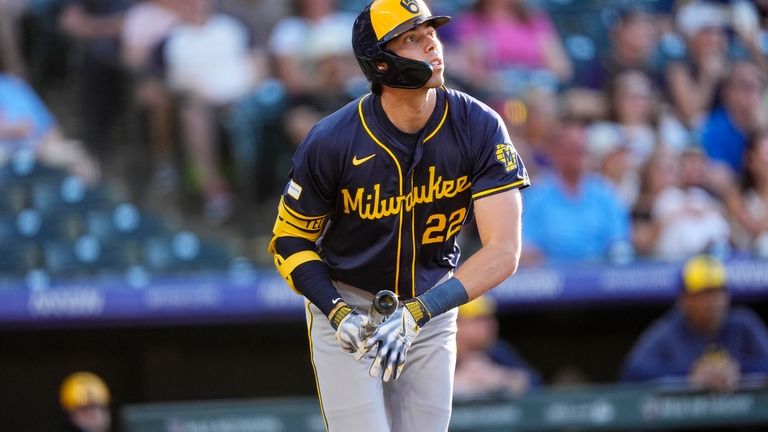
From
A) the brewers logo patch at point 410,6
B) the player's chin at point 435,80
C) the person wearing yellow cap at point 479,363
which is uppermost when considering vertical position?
the brewers logo patch at point 410,6

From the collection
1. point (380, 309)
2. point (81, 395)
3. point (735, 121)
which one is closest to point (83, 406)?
point (81, 395)

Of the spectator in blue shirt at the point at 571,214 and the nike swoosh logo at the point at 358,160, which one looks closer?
the nike swoosh logo at the point at 358,160

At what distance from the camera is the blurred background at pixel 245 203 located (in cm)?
758

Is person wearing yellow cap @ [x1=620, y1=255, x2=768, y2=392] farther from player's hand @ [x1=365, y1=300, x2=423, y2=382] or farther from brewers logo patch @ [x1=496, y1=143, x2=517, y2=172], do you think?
player's hand @ [x1=365, y1=300, x2=423, y2=382]

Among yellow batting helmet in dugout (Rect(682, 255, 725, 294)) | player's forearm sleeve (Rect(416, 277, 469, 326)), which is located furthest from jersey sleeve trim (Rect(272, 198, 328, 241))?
yellow batting helmet in dugout (Rect(682, 255, 725, 294))

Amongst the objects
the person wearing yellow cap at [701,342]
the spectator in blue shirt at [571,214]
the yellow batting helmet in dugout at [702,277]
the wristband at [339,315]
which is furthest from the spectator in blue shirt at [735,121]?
the wristband at [339,315]

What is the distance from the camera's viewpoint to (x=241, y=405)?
267 inches

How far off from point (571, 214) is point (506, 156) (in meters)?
4.15

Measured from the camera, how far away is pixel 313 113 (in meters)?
8.14

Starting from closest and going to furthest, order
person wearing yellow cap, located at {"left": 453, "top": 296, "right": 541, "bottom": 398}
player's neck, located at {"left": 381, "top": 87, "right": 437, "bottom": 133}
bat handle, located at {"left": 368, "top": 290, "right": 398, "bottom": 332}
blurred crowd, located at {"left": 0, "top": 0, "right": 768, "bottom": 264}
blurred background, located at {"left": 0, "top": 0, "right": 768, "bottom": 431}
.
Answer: bat handle, located at {"left": 368, "top": 290, "right": 398, "bottom": 332}
player's neck, located at {"left": 381, "top": 87, "right": 437, "bottom": 133}
person wearing yellow cap, located at {"left": 453, "top": 296, "right": 541, "bottom": 398}
blurred background, located at {"left": 0, "top": 0, "right": 768, "bottom": 431}
blurred crowd, located at {"left": 0, "top": 0, "right": 768, "bottom": 264}

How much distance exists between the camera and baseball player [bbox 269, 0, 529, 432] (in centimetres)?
391

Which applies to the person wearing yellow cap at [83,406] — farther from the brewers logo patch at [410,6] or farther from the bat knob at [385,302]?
the brewers logo patch at [410,6]

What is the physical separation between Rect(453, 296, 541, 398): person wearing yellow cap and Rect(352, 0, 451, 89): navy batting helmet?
3.04 metres

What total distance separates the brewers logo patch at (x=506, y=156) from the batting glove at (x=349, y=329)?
65 centimetres
